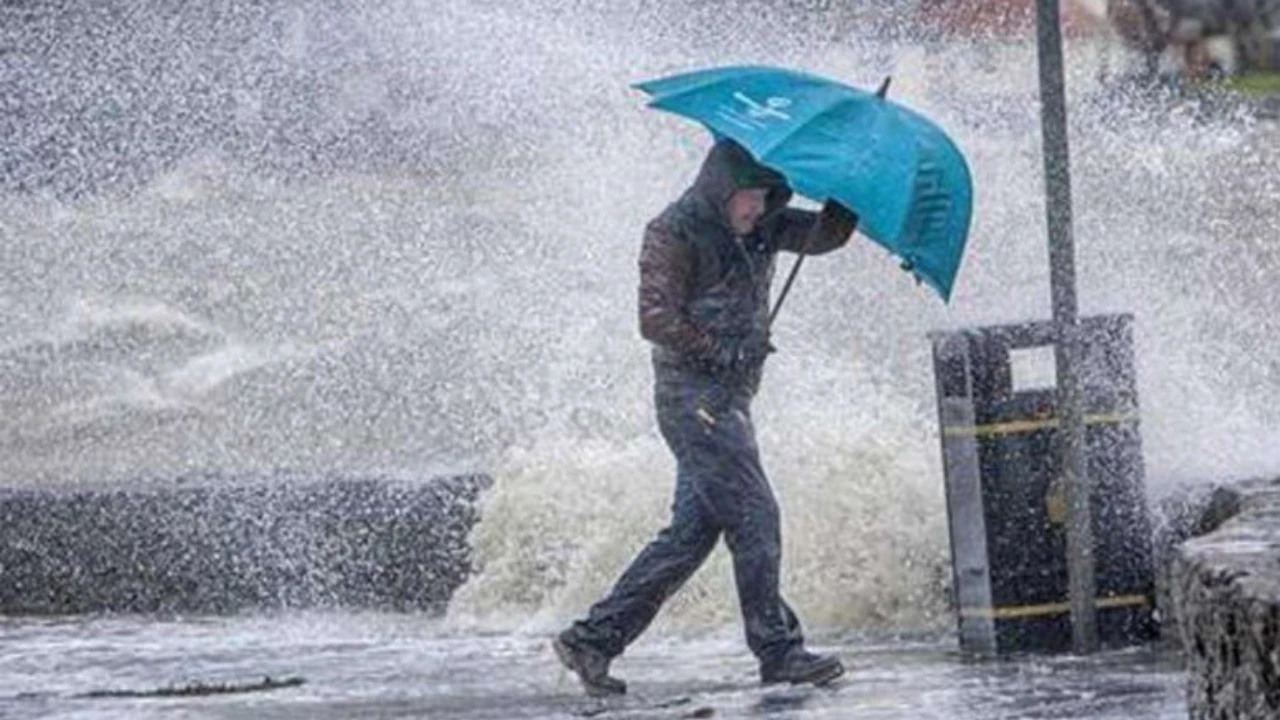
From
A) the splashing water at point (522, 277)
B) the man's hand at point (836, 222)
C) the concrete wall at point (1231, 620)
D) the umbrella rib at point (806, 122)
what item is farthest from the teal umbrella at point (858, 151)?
the concrete wall at point (1231, 620)

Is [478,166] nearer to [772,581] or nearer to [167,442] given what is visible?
[167,442]

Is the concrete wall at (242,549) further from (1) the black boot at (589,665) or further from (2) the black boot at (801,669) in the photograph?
(2) the black boot at (801,669)

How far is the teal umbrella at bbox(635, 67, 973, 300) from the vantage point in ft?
31.7

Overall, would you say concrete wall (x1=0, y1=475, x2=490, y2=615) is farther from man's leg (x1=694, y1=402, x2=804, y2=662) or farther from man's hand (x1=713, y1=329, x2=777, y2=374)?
man's hand (x1=713, y1=329, x2=777, y2=374)

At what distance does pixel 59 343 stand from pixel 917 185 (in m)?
11.7

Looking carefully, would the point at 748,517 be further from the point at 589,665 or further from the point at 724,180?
the point at 724,180

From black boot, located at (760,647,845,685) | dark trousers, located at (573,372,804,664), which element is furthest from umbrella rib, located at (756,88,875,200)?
black boot, located at (760,647,845,685)

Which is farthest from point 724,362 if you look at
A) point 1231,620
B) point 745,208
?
point 1231,620

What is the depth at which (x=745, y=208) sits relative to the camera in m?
10.1

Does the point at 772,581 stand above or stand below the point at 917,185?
below

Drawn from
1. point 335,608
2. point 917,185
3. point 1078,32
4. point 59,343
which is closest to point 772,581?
point 917,185

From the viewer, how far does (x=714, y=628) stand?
12.4 meters

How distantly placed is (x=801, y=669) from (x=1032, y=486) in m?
0.85

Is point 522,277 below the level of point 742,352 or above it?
above
